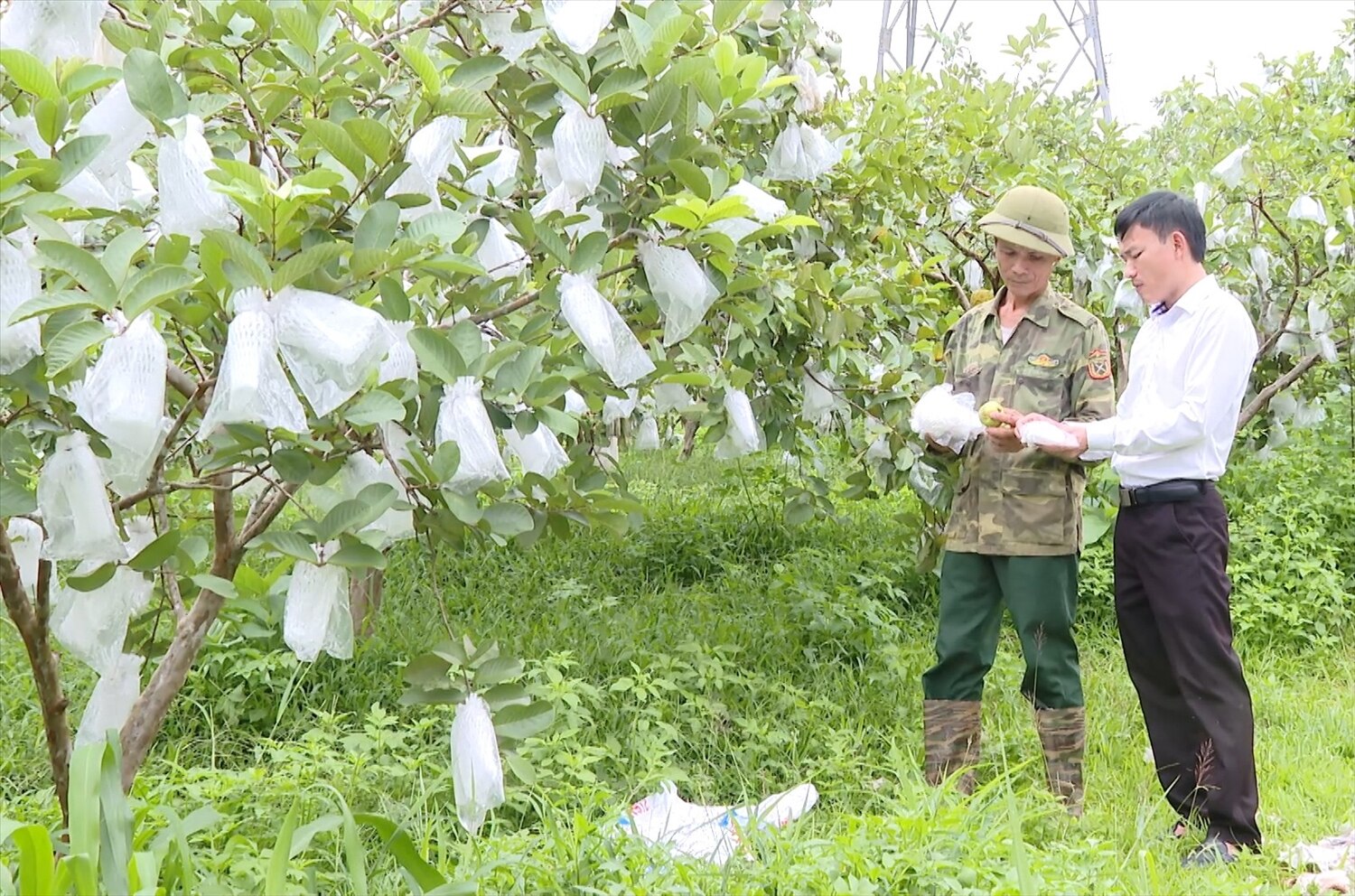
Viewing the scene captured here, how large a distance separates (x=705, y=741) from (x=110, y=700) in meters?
1.71

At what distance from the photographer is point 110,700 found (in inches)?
80.6

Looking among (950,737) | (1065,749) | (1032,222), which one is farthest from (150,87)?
(1065,749)

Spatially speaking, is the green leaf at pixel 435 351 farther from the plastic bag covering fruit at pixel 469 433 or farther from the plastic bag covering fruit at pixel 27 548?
the plastic bag covering fruit at pixel 27 548

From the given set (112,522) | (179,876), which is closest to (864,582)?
(179,876)

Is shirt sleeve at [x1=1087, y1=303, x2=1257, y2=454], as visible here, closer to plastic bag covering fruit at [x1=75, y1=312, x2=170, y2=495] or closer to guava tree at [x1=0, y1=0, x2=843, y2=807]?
guava tree at [x1=0, y1=0, x2=843, y2=807]

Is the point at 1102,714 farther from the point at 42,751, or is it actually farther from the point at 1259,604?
the point at 42,751

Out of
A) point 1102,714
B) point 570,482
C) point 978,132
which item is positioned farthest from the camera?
point 978,132

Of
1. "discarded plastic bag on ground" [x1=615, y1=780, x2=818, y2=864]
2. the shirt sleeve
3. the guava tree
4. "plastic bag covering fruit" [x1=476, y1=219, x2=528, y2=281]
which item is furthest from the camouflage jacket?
"plastic bag covering fruit" [x1=476, y1=219, x2=528, y2=281]

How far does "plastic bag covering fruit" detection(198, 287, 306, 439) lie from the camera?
4.40 ft

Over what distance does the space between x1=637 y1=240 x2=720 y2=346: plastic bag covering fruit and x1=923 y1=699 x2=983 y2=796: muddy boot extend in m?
1.61

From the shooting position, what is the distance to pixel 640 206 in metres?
1.91

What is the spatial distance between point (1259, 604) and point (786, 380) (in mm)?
2327

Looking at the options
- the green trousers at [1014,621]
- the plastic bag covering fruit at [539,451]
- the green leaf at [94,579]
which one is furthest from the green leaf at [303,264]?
the green trousers at [1014,621]

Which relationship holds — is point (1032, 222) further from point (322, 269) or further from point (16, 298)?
point (16, 298)
